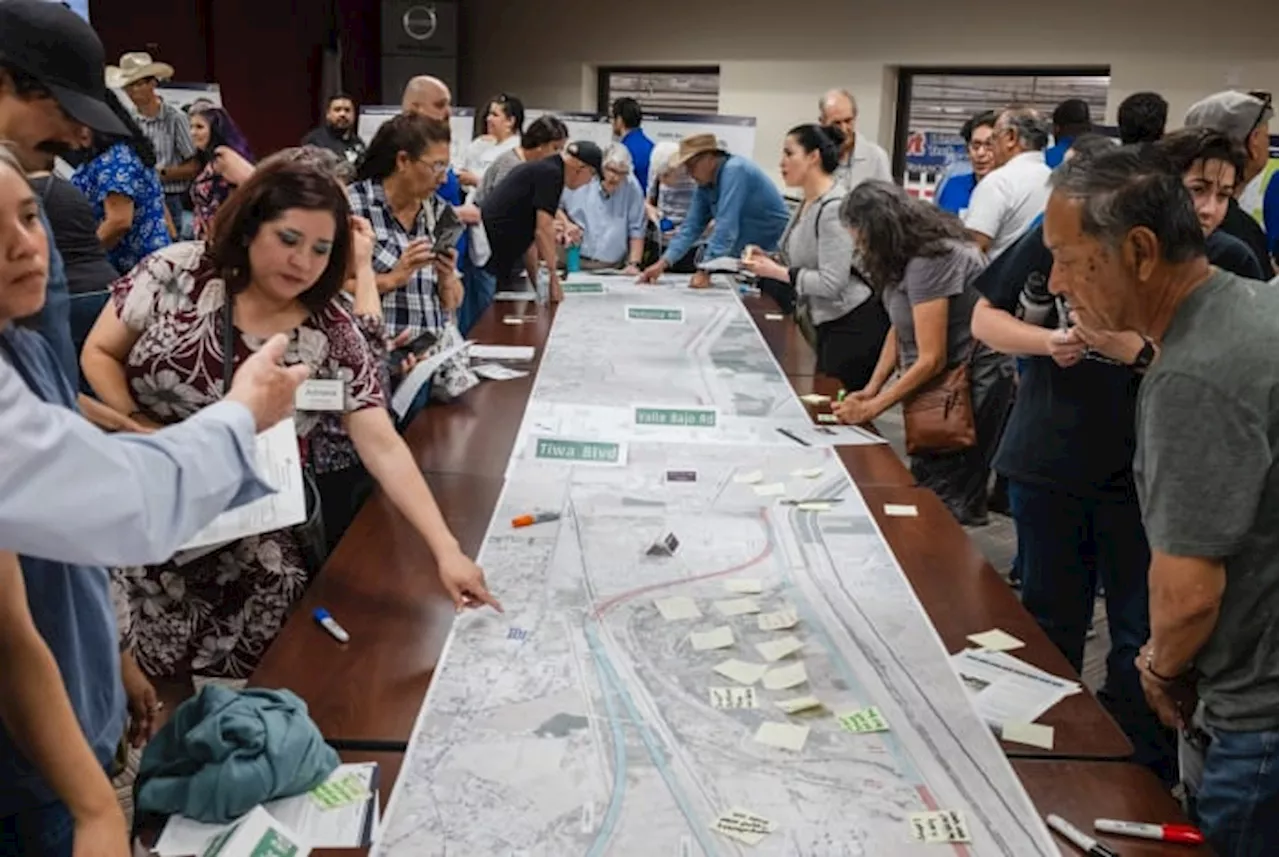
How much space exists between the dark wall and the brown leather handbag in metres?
6.73

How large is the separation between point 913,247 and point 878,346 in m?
1.11

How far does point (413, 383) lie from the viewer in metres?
2.77

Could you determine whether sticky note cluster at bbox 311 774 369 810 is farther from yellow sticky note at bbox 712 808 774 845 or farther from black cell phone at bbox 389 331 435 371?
black cell phone at bbox 389 331 435 371

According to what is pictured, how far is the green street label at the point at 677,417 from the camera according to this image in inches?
108

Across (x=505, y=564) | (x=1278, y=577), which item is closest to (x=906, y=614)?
(x=1278, y=577)

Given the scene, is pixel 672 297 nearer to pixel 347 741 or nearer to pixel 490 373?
pixel 490 373

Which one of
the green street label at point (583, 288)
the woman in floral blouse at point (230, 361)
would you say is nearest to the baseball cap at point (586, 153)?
the green street label at point (583, 288)

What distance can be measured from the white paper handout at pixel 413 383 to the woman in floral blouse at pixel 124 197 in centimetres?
143

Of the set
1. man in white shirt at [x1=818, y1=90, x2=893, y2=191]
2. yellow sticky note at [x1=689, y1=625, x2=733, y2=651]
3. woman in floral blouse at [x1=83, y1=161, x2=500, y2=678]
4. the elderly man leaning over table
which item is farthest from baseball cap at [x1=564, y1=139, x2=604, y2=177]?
yellow sticky note at [x1=689, y1=625, x2=733, y2=651]

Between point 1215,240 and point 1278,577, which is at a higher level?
point 1215,240

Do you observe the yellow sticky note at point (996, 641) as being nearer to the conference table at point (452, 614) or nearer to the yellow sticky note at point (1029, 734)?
the conference table at point (452, 614)

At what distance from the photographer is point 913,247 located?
9.63ft

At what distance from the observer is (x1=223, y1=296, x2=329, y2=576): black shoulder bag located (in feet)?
6.09

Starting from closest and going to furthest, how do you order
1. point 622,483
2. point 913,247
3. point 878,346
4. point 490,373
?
point 622,483, point 913,247, point 490,373, point 878,346
